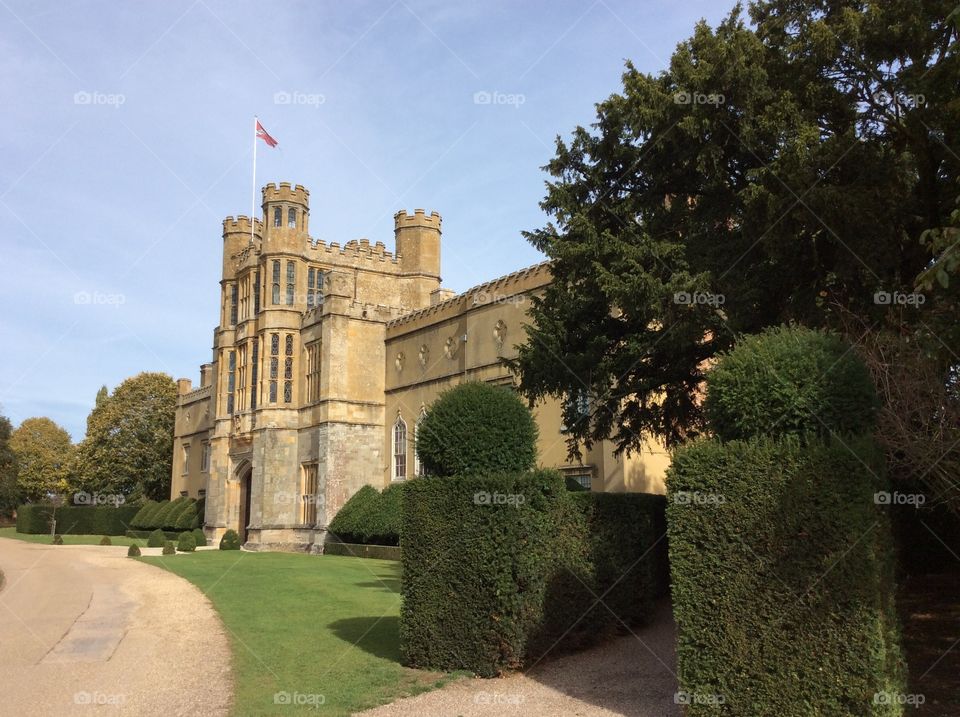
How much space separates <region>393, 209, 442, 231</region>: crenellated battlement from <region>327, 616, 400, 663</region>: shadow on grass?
31.8 metres

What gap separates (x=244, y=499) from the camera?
40.8m

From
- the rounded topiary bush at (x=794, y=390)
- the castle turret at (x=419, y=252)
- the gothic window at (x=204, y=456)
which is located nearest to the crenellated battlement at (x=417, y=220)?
the castle turret at (x=419, y=252)

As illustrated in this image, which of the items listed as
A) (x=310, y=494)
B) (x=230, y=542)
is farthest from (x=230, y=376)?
(x=230, y=542)

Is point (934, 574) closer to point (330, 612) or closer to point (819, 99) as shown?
point (819, 99)

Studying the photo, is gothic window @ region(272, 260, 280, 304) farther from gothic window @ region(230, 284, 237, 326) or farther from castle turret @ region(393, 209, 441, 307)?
castle turret @ region(393, 209, 441, 307)

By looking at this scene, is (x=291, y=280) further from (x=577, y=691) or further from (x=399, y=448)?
(x=577, y=691)

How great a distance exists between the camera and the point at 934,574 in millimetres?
13758

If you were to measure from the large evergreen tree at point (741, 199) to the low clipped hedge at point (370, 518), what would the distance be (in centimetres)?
1534

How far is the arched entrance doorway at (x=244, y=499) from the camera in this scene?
40406 mm

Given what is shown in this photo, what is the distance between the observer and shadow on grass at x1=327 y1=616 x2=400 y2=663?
12.0 meters

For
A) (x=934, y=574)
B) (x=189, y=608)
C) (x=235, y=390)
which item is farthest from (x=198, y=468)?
(x=934, y=574)

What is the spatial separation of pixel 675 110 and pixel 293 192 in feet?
91.7

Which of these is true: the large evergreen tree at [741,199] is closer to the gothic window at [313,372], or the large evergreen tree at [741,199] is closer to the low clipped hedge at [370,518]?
the low clipped hedge at [370,518]

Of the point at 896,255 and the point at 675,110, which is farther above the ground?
the point at 675,110
